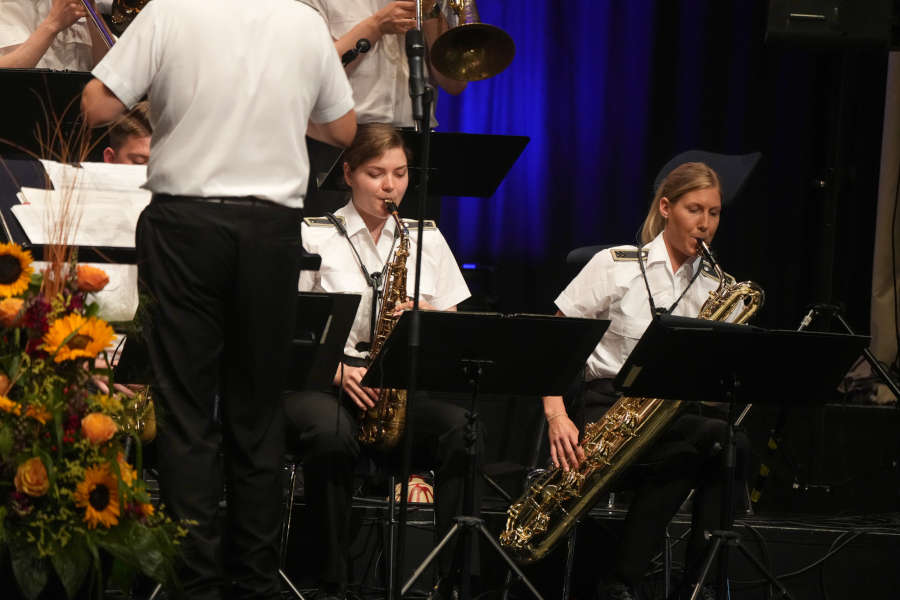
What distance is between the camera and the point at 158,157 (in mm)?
2896

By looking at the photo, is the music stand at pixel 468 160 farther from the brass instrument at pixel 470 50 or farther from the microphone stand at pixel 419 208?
the microphone stand at pixel 419 208

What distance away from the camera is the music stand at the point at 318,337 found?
3350mm

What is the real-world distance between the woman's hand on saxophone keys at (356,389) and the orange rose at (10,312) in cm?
180

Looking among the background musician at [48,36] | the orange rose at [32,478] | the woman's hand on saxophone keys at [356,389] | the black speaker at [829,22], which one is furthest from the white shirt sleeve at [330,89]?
the black speaker at [829,22]

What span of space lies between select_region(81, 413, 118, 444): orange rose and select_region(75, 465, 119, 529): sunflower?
0.07 metres

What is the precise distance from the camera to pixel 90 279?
2232 mm

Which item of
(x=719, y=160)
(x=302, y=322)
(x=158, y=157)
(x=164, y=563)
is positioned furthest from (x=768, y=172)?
(x=164, y=563)

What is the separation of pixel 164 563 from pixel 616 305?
252 cm

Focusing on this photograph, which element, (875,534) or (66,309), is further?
(875,534)

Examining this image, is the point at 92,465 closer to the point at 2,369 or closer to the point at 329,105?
the point at 2,369

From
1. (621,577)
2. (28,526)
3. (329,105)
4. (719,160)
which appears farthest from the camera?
(719,160)

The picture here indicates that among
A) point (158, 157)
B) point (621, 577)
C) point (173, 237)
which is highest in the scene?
point (158, 157)

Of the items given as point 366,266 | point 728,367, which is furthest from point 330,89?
point 728,367

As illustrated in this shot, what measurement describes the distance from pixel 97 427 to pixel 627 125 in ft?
15.4
